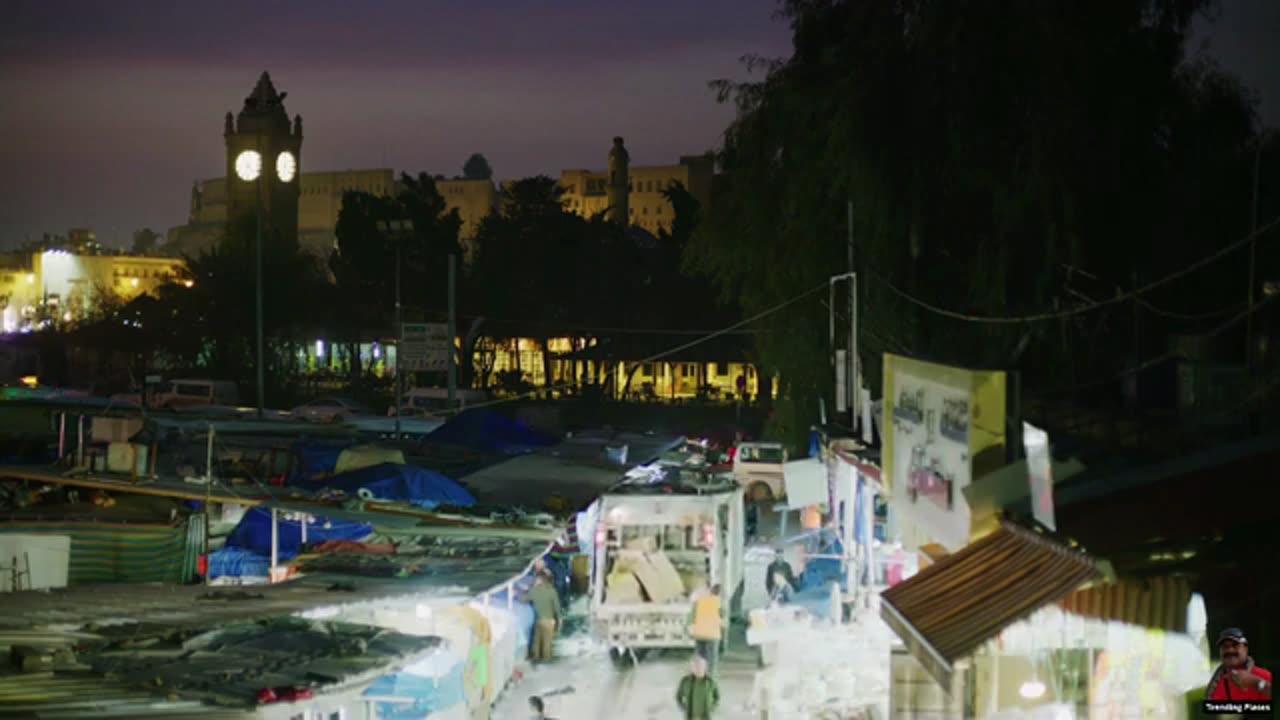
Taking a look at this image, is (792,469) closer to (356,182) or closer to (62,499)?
(62,499)

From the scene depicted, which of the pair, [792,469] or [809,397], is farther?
[809,397]

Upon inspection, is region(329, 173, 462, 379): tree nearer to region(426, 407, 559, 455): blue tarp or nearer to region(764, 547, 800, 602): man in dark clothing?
region(426, 407, 559, 455): blue tarp

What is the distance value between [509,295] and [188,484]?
40.1 meters

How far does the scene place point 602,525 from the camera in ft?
53.6

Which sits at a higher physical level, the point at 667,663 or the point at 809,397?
the point at 809,397

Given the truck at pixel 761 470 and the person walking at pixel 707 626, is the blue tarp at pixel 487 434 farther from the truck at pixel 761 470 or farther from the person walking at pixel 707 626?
the person walking at pixel 707 626

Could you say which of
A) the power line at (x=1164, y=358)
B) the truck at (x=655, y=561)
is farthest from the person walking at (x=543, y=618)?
the power line at (x=1164, y=358)

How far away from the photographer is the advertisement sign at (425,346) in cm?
2889

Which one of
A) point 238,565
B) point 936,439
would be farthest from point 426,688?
point 238,565

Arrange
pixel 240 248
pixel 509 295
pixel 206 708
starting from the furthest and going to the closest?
pixel 240 248, pixel 509 295, pixel 206 708

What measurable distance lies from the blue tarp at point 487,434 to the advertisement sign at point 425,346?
1.38 metres

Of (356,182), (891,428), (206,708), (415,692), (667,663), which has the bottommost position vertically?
(667,663)

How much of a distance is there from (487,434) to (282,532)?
9.85 metres

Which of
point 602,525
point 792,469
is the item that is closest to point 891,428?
point 602,525
